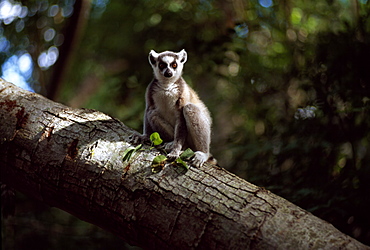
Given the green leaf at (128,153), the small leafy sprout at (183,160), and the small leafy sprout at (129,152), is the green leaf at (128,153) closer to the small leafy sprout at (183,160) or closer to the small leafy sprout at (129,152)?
the small leafy sprout at (129,152)

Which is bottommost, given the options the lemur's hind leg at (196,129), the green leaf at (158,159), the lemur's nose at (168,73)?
the green leaf at (158,159)

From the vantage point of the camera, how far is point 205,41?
7.34 metres

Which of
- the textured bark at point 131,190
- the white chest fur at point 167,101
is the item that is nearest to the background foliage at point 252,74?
the white chest fur at point 167,101

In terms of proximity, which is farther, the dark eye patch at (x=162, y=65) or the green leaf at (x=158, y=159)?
the dark eye patch at (x=162, y=65)

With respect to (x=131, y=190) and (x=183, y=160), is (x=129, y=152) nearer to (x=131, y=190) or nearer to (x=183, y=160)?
(x=131, y=190)

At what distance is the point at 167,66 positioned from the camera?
5230 mm

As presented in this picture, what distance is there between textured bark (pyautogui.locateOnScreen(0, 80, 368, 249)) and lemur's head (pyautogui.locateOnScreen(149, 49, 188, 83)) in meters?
1.67

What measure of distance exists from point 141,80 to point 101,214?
15.7 ft

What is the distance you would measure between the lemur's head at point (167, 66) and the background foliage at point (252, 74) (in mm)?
1687

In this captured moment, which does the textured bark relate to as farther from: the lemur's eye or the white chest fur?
the lemur's eye

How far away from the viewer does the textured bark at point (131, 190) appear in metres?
2.51

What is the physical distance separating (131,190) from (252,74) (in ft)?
15.7

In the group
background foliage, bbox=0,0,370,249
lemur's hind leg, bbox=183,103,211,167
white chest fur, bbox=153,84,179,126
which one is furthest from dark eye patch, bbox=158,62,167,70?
background foliage, bbox=0,0,370,249

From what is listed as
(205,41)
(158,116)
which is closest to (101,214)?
(158,116)
